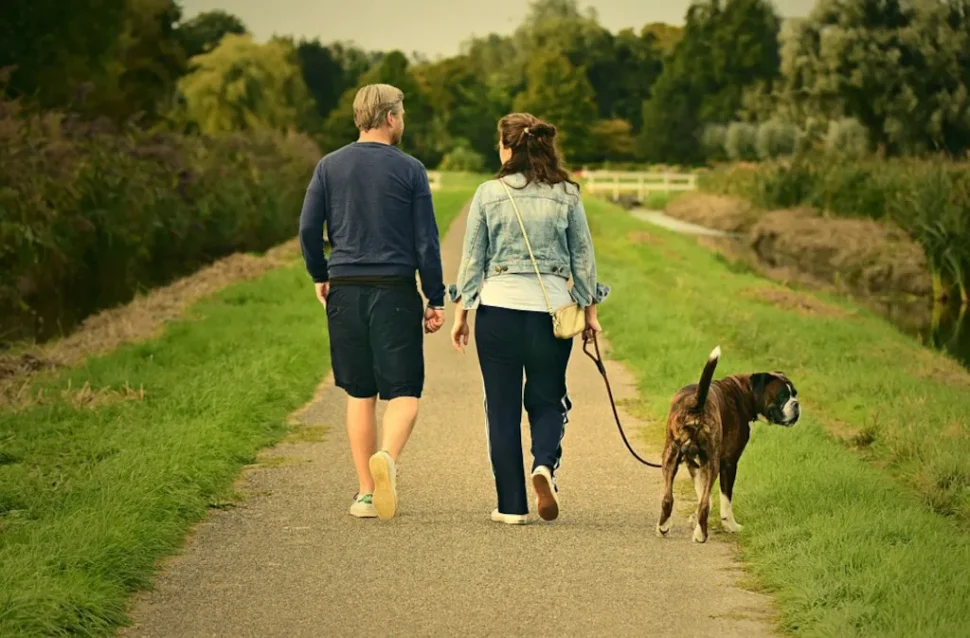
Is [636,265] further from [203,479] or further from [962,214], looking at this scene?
[203,479]

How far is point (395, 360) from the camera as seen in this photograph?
7395 mm

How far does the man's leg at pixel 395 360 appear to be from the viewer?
7332 mm

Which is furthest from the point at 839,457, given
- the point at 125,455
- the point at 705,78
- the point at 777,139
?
the point at 705,78

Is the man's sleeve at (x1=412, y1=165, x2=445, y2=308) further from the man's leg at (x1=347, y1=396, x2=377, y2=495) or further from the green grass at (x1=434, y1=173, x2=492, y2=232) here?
the green grass at (x1=434, y1=173, x2=492, y2=232)

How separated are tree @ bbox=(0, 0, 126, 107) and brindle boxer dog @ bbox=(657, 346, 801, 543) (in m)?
24.0

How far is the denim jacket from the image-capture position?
7195 millimetres

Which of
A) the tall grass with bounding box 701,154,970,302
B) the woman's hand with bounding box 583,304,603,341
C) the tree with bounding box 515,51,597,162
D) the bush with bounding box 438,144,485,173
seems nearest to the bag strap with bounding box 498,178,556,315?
the woman's hand with bounding box 583,304,603,341

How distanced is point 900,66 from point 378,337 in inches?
1796

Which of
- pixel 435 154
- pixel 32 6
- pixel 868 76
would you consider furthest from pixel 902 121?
pixel 435 154

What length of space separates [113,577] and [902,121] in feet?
156

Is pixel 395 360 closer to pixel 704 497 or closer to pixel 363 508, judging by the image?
pixel 363 508

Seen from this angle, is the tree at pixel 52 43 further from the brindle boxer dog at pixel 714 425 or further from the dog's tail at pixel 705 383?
the dog's tail at pixel 705 383

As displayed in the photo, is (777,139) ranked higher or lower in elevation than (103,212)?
lower

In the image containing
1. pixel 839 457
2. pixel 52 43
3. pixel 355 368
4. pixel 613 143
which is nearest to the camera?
pixel 355 368
